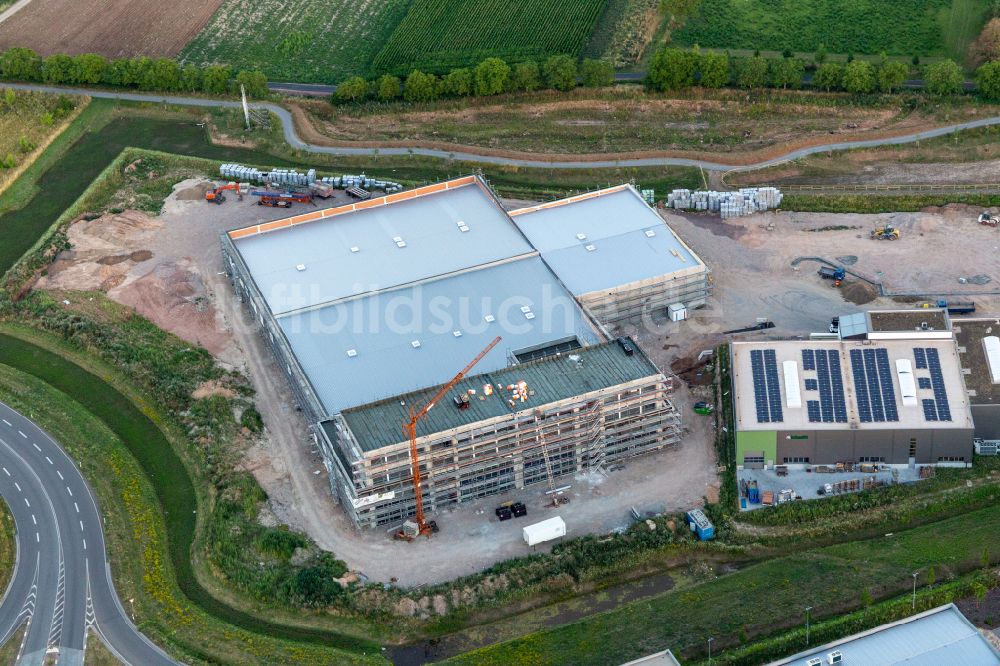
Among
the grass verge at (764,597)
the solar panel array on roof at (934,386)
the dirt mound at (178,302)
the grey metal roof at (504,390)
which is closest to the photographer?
the grass verge at (764,597)

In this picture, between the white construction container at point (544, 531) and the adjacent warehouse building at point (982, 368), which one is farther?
the adjacent warehouse building at point (982, 368)

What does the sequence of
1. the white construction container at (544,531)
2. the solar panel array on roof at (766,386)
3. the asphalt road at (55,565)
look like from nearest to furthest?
the asphalt road at (55,565) < the white construction container at (544,531) < the solar panel array on roof at (766,386)

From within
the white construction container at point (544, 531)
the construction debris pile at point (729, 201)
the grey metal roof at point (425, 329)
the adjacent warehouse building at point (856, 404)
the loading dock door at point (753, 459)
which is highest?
the construction debris pile at point (729, 201)

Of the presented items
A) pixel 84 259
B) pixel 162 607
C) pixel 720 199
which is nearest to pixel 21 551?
pixel 162 607

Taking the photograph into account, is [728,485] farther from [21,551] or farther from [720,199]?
[21,551]

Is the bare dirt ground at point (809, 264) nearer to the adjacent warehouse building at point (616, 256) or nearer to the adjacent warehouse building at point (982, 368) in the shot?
the adjacent warehouse building at point (616, 256)

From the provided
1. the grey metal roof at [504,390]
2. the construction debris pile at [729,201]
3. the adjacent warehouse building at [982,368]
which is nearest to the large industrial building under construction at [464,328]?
the grey metal roof at [504,390]
